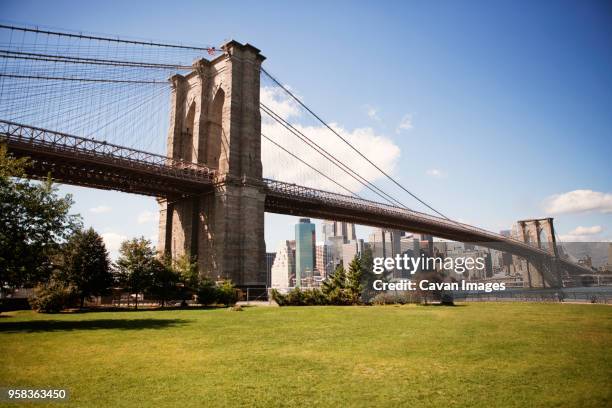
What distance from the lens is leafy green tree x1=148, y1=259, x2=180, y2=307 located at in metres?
27.4

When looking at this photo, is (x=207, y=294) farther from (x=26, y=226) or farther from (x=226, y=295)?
(x=26, y=226)

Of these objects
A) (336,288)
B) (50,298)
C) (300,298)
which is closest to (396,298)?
(336,288)

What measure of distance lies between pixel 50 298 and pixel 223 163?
20.7 metres

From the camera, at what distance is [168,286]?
28094 mm

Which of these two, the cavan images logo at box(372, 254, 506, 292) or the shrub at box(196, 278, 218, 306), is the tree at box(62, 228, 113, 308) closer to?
the shrub at box(196, 278, 218, 306)

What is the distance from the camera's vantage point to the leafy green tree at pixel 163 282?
27406 millimetres

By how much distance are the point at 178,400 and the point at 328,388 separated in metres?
2.49

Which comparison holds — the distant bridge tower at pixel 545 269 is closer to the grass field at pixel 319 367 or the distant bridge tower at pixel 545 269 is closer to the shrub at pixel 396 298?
the shrub at pixel 396 298

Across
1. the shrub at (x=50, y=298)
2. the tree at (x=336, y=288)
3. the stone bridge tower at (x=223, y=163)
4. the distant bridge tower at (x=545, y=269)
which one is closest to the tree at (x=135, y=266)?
the shrub at (x=50, y=298)

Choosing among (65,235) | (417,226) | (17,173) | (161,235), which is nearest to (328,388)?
(65,235)

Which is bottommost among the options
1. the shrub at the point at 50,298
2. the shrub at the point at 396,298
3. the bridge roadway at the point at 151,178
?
the shrub at the point at 396,298

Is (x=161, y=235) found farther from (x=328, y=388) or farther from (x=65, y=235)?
(x=328, y=388)

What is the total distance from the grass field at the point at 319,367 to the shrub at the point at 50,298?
1215cm

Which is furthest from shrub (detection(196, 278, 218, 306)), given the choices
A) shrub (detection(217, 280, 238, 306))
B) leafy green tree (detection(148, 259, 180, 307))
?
leafy green tree (detection(148, 259, 180, 307))
